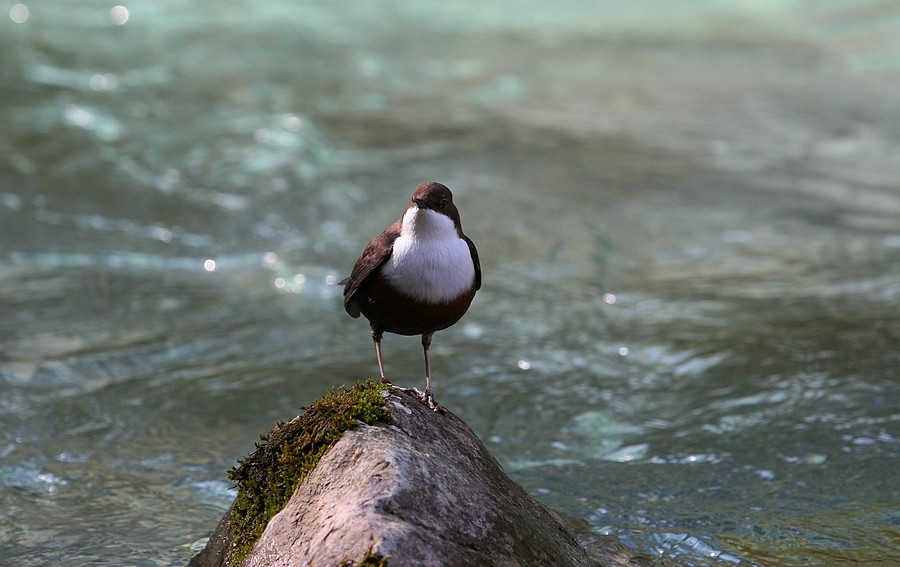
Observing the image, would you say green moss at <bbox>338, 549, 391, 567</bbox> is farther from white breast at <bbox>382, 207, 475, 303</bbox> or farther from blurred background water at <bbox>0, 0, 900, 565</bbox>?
blurred background water at <bbox>0, 0, 900, 565</bbox>

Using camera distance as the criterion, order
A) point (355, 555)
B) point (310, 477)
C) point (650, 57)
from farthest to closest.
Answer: point (650, 57)
point (310, 477)
point (355, 555)

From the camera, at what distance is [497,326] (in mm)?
7891

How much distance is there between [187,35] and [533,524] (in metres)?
12.7

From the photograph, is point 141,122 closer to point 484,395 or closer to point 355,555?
point 484,395

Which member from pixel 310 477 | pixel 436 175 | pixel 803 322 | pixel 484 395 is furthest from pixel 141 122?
pixel 310 477

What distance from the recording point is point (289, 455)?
142 inches

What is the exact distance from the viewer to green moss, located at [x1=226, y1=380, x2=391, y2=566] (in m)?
3.52

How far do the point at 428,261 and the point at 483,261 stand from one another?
534 centimetres

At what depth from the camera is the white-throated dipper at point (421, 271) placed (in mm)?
3758

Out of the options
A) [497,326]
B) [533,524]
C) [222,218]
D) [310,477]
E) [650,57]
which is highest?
[650,57]

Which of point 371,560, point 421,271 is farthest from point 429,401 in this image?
point 371,560

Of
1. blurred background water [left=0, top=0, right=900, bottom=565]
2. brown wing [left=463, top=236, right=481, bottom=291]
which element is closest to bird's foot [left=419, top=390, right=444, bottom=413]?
brown wing [left=463, top=236, right=481, bottom=291]

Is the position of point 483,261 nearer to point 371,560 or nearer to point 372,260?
point 372,260

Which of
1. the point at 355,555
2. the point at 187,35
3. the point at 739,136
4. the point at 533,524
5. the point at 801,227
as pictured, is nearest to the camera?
the point at 355,555
